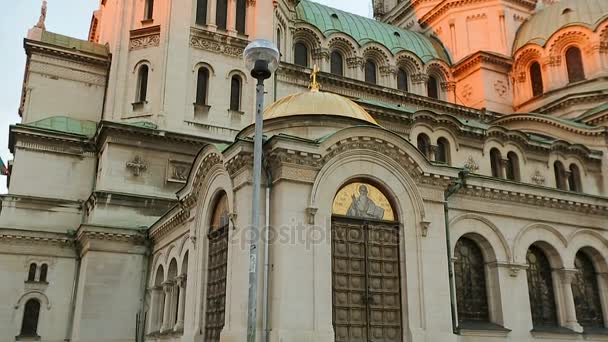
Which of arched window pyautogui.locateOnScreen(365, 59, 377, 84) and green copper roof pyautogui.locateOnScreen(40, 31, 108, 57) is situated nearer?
green copper roof pyautogui.locateOnScreen(40, 31, 108, 57)

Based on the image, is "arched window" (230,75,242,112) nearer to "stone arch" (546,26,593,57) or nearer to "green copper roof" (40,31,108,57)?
"green copper roof" (40,31,108,57)

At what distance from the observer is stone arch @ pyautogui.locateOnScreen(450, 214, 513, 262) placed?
18.7 meters

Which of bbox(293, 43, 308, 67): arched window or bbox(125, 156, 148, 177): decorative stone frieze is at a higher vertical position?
bbox(293, 43, 308, 67): arched window

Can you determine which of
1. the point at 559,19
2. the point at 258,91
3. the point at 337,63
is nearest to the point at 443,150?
the point at 337,63

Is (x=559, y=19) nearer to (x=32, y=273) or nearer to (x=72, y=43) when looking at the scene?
(x=72, y=43)

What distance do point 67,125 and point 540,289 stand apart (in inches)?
879

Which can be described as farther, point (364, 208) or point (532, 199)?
point (532, 199)

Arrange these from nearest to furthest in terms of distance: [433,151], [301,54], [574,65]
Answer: [433,151] → [301,54] → [574,65]

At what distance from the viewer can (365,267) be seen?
52.7 ft

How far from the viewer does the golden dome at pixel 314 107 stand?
18188mm

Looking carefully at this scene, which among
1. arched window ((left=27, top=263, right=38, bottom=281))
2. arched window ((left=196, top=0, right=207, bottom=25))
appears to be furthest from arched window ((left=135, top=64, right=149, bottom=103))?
arched window ((left=27, top=263, right=38, bottom=281))

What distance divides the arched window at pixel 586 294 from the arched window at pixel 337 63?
734 inches

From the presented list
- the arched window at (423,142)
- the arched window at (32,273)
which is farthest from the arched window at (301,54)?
the arched window at (32,273)

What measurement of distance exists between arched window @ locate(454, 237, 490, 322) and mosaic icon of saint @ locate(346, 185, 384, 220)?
3.77 meters
